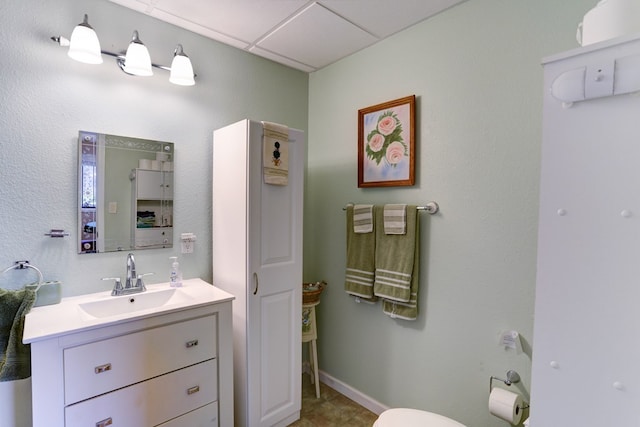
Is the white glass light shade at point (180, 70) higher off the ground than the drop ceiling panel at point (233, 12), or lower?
lower

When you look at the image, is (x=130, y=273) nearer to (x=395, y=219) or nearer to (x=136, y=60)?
(x=136, y=60)

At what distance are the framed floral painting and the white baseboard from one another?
1497 millimetres

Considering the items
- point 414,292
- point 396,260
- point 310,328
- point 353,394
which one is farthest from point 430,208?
point 353,394

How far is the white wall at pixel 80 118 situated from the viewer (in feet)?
4.75

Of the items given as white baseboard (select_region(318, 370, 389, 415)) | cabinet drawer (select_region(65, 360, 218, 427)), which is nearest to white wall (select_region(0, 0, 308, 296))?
cabinet drawer (select_region(65, 360, 218, 427))

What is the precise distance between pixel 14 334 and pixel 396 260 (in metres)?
1.84

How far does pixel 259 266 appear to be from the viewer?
1.78 m

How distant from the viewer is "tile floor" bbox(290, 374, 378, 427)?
2.02 m

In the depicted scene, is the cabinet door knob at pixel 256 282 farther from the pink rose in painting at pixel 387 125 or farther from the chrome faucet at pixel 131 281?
the pink rose in painting at pixel 387 125

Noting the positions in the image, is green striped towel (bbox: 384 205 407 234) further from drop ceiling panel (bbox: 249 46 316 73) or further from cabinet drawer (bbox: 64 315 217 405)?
drop ceiling panel (bbox: 249 46 316 73)

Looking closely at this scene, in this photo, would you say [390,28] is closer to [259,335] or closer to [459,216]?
[459,216]

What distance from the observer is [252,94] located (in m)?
2.27

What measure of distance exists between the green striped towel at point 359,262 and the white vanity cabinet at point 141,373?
88 centimetres

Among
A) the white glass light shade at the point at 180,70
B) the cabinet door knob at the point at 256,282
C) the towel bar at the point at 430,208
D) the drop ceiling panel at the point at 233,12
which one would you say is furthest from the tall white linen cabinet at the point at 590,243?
the white glass light shade at the point at 180,70
